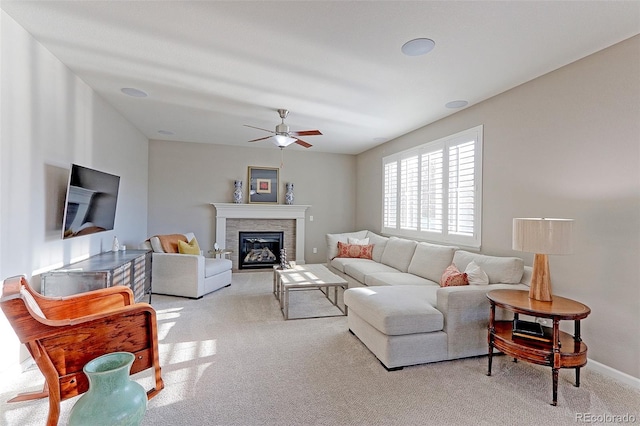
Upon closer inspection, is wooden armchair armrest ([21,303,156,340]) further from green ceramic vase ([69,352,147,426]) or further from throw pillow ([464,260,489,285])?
throw pillow ([464,260,489,285])

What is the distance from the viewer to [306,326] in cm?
347

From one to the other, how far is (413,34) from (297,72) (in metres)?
1.16

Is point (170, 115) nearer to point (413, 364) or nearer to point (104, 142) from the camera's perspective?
point (104, 142)

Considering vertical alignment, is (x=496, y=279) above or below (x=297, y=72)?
below

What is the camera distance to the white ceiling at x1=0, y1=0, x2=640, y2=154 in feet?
6.86

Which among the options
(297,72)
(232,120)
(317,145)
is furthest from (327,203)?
(297,72)

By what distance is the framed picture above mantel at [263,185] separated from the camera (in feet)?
21.7

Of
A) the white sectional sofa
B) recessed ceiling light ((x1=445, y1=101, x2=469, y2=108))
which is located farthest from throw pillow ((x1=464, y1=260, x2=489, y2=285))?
recessed ceiling light ((x1=445, y1=101, x2=469, y2=108))

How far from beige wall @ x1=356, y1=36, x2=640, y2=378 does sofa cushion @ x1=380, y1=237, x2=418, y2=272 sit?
1.27 metres

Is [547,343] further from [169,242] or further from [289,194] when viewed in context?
[289,194]

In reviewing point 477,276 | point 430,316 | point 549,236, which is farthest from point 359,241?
point 549,236

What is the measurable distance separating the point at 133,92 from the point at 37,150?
1.37 metres

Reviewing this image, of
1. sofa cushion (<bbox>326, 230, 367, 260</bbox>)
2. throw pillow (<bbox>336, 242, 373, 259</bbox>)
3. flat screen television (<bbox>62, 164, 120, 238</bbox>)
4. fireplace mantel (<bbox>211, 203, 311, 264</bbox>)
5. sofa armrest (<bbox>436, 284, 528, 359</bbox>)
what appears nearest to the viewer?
sofa armrest (<bbox>436, 284, 528, 359</bbox>)

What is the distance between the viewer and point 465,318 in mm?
2695
